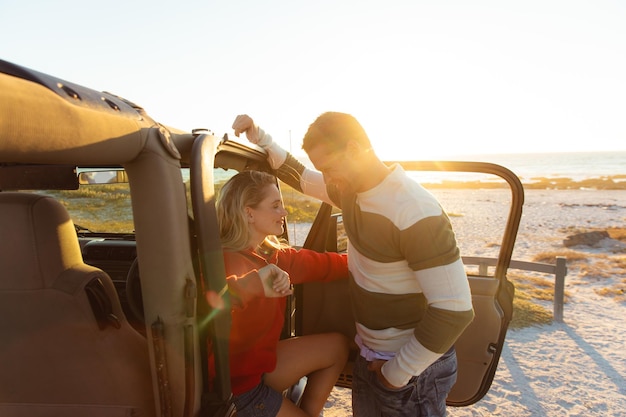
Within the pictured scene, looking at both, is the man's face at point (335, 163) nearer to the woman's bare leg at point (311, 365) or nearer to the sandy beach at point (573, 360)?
the woman's bare leg at point (311, 365)

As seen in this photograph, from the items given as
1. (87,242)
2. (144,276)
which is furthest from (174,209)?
(87,242)

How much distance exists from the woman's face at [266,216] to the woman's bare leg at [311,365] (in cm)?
60

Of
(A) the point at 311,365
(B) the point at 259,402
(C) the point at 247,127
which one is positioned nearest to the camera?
(B) the point at 259,402

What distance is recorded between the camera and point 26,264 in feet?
4.58

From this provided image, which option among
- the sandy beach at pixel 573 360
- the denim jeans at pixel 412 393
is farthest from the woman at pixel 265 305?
the sandy beach at pixel 573 360

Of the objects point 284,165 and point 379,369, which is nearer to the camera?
point 379,369

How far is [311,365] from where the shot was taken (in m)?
2.26

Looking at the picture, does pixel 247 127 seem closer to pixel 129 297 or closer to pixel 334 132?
pixel 334 132

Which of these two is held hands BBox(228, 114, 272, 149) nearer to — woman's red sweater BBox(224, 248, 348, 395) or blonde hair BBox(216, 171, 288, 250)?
blonde hair BBox(216, 171, 288, 250)

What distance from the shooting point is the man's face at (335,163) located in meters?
1.76

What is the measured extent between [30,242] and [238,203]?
35.9 inches

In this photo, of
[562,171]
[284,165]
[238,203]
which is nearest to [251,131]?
[284,165]

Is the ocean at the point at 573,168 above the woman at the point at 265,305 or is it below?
below

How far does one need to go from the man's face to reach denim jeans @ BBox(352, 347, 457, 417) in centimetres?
92
